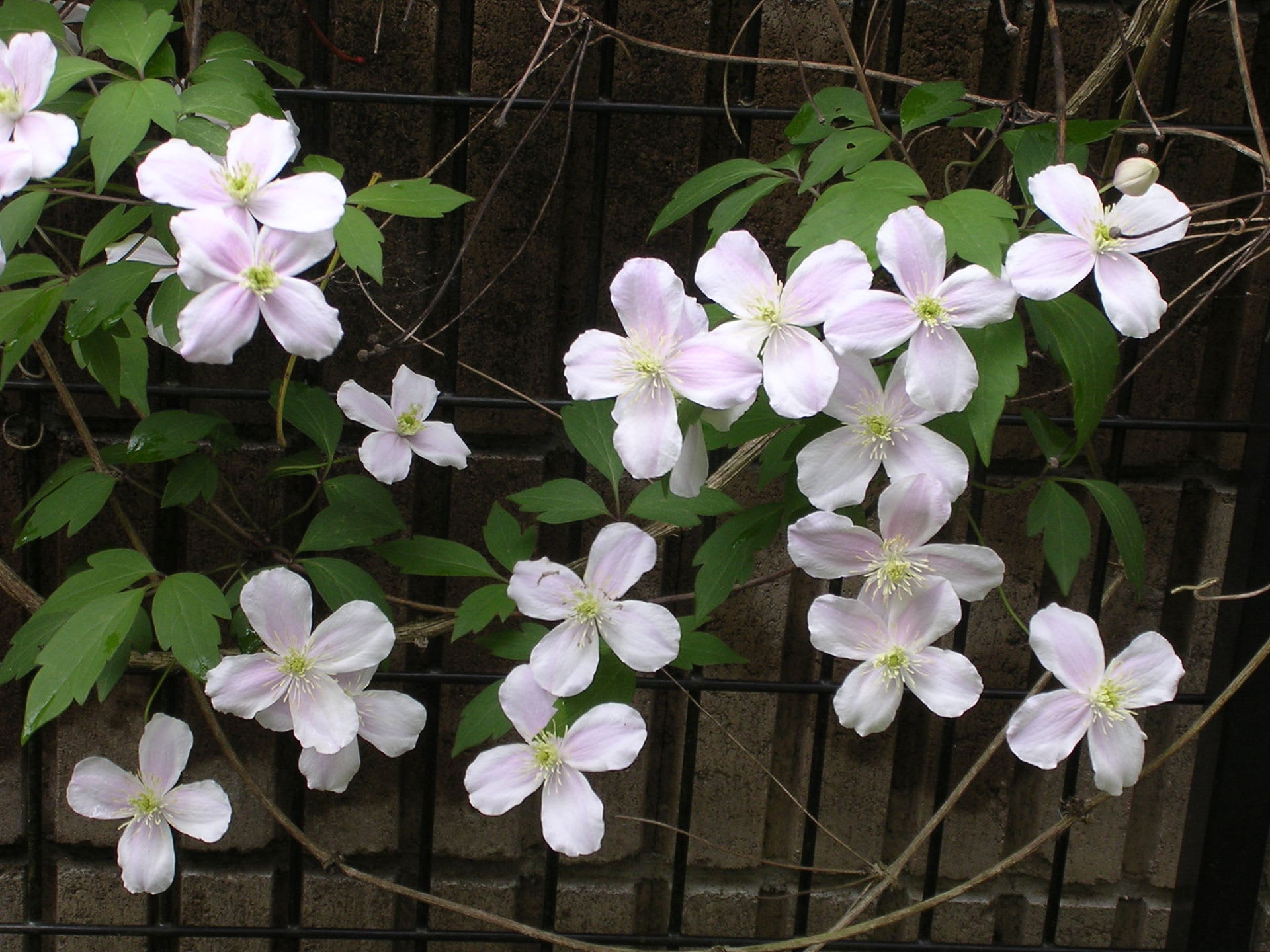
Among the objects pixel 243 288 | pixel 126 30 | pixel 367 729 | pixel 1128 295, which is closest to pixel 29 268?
pixel 126 30

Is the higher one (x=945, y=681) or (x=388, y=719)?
(x=945, y=681)

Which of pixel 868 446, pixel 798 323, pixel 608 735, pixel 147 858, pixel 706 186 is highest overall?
pixel 706 186

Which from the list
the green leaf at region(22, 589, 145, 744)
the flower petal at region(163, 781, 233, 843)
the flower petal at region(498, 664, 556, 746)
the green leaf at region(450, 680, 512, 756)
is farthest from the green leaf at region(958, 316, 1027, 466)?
the flower petal at region(163, 781, 233, 843)

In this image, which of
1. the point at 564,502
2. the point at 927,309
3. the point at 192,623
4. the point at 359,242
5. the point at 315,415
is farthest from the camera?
the point at 315,415

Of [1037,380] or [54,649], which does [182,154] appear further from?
[1037,380]

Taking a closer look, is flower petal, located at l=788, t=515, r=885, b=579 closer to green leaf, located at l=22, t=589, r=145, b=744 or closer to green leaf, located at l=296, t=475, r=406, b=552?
green leaf, located at l=296, t=475, r=406, b=552

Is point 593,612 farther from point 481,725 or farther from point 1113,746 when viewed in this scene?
point 1113,746

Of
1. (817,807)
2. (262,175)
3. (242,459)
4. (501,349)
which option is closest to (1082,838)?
(817,807)
